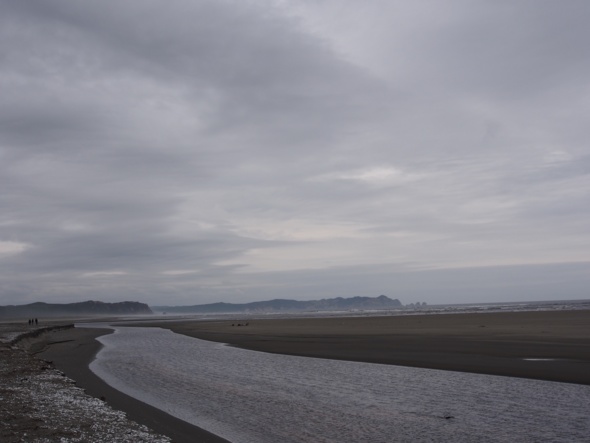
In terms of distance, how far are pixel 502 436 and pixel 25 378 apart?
58.5ft

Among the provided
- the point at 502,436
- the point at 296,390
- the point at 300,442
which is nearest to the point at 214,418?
the point at 300,442

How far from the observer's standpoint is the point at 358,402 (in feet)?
57.5

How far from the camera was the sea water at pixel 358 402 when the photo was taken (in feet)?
43.9

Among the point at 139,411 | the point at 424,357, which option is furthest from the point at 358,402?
the point at 424,357

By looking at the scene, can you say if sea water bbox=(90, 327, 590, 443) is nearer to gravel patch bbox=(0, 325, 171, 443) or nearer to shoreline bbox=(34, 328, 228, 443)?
shoreline bbox=(34, 328, 228, 443)

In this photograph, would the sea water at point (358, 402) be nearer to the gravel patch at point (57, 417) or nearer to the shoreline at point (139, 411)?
the shoreline at point (139, 411)

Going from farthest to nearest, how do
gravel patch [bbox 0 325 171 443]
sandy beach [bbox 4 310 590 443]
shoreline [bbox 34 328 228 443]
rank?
sandy beach [bbox 4 310 590 443]
shoreline [bbox 34 328 228 443]
gravel patch [bbox 0 325 171 443]

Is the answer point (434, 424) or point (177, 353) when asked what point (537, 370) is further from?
point (177, 353)

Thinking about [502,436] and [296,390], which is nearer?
[502,436]

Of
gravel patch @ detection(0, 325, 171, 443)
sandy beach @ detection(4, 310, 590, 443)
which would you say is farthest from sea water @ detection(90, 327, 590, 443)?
gravel patch @ detection(0, 325, 171, 443)

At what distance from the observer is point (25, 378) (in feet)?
69.2

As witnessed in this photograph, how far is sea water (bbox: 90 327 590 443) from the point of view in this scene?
1337cm

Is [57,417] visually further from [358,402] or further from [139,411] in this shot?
[358,402]

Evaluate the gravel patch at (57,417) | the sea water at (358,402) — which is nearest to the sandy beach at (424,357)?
the gravel patch at (57,417)
